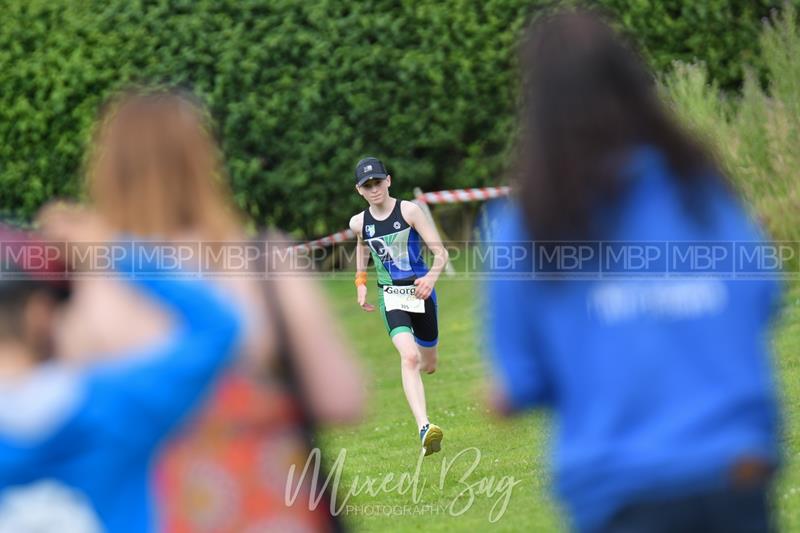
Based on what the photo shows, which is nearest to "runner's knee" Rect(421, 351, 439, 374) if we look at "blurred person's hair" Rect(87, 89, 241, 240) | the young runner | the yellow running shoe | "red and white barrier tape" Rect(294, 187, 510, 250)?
A: the young runner

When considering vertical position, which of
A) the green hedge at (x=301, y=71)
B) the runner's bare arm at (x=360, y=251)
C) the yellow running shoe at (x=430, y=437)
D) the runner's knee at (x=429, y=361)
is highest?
the green hedge at (x=301, y=71)

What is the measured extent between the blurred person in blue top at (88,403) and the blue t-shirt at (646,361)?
67 cm

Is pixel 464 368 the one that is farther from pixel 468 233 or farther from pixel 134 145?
pixel 134 145

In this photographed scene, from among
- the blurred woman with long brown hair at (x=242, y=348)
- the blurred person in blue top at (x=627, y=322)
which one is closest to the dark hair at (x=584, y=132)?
the blurred person in blue top at (x=627, y=322)

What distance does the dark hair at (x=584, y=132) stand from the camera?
341cm

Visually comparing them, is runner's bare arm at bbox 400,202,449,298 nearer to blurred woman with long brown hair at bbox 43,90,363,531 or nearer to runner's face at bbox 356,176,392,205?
runner's face at bbox 356,176,392,205

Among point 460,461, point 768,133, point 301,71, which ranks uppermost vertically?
point 301,71

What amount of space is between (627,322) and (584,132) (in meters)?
0.41

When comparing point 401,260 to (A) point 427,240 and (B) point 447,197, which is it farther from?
(B) point 447,197

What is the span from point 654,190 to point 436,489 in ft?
19.3

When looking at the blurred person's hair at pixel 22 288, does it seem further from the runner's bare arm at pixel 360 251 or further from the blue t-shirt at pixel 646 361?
the runner's bare arm at pixel 360 251

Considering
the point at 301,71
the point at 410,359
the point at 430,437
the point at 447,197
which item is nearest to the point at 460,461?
the point at 430,437

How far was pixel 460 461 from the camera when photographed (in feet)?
32.6

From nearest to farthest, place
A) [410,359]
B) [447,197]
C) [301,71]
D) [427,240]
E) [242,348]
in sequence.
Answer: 1. [242,348]
2. [410,359]
3. [427,240]
4. [447,197]
5. [301,71]
